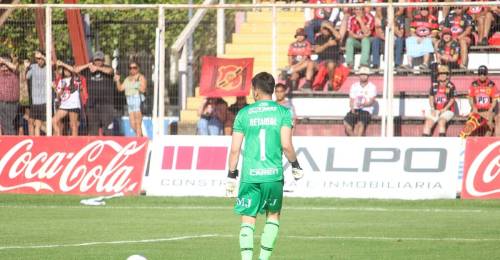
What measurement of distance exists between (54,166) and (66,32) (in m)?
4.99

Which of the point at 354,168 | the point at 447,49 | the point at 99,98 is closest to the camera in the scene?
the point at 354,168

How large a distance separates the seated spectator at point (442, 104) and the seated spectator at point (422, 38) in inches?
20.4

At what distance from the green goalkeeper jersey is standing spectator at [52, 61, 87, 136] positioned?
43.1ft

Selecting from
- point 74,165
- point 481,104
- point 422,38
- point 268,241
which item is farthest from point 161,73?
point 268,241

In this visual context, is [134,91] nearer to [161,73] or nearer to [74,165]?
[161,73]

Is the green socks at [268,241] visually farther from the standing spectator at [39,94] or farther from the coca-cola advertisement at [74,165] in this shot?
the standing spectator at [39,94]

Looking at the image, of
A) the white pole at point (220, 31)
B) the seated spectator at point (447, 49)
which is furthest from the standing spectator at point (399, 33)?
the white pole at point (220, 31)

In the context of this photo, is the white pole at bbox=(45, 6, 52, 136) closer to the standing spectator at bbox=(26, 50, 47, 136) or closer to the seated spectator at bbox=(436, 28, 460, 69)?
the standing spectator at bbox=(26, 50, 47, 136)

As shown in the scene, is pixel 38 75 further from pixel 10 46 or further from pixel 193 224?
pixel 193 224

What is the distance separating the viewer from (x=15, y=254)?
44.7 ft

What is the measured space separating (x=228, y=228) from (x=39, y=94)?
9.12 metres

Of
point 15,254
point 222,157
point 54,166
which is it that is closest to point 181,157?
point 222,157

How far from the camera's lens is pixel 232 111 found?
25000 millimetres

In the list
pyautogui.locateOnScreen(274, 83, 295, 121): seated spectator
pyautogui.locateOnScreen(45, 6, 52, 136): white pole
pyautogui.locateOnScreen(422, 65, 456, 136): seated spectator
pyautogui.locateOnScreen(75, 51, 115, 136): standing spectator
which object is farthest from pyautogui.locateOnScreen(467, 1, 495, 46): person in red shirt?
pyautogui.locateOnScreen(45, 6, 52, 136): white pole
